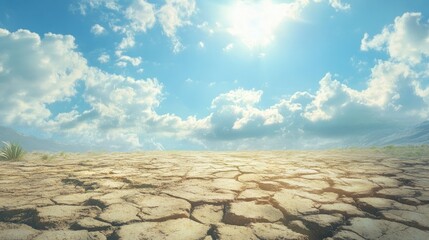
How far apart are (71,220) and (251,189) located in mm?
1858

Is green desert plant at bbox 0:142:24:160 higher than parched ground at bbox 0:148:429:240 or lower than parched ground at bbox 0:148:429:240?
higher

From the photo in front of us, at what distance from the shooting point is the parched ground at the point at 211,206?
7.77 ft

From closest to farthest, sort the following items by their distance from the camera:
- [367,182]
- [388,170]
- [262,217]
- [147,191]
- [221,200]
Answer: [262,217] < [221,200] < [147,191] < [367,182] < [388,170]

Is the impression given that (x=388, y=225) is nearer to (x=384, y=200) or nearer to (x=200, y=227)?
(x=384, y=200)

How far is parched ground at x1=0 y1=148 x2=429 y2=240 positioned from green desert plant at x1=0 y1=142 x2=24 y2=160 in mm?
2802

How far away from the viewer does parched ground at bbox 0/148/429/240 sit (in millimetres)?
2367

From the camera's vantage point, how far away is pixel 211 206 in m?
2.92

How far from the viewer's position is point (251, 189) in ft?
11.8

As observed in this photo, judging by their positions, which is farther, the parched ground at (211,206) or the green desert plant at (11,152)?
the green desert plant at (11,152)

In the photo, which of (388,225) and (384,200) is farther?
(384,200)

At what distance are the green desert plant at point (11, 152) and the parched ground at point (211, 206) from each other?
2.80 metres

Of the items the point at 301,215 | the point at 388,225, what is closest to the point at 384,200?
the point at 388,225

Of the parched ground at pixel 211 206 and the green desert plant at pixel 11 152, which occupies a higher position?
the green desert plant at pixel 11 152

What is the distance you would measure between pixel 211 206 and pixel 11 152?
5.90 m
